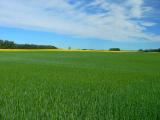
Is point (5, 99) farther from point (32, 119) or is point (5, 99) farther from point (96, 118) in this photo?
point (96, 118)

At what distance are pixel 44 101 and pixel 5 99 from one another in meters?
1.07

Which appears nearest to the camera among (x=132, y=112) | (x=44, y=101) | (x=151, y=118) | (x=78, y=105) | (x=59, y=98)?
(x=151, y=118)

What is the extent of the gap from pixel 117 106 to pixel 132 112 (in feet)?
2.07

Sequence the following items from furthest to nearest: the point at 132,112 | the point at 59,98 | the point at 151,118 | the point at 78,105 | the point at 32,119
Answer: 1. the point at 59,98
2. the point at 78,105
3. the point at 132,112
4. the point at 151,118
5. the point at 32,119

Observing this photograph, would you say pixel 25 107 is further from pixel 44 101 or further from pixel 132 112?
pixel 132 112

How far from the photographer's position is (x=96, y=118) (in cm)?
634

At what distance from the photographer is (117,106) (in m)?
7.48

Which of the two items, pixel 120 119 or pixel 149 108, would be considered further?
pixel 149 108

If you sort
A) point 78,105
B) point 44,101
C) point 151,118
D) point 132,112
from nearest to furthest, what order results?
point 151,118 < point 132,112 < point 78,105 < point 44,101

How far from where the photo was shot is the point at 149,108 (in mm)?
7484

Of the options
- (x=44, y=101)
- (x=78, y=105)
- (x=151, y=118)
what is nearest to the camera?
(x=151, y=118)

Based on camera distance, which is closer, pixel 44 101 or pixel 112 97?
pixel 44 101

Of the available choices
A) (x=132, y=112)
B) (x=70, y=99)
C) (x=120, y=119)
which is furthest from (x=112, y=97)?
(x=120, y=119)

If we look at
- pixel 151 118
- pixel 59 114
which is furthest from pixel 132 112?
pixel 59 114
